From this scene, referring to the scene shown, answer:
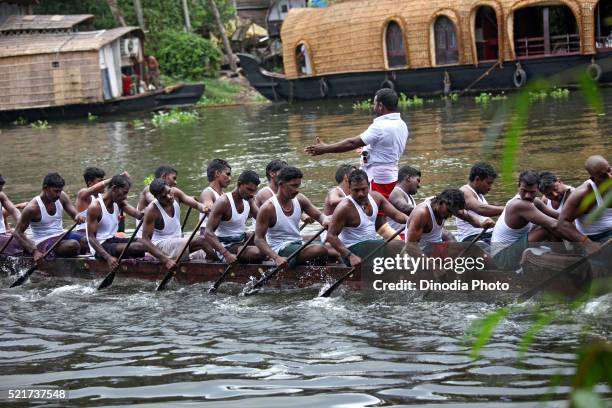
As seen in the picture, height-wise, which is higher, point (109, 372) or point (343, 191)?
point (343, 191)

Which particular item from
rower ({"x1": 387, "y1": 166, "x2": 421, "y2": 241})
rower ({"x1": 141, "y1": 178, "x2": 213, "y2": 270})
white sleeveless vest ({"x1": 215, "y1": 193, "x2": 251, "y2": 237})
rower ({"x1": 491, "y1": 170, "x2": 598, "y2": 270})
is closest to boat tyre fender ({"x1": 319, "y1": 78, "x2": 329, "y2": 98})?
rower ({"x1": 141, "y1": 178, "x2": 213, "y2": 270})

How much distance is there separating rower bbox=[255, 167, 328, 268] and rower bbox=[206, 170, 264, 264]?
291 mm

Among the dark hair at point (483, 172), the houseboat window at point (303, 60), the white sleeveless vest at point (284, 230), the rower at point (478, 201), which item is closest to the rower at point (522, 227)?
A: the rower at point (478, 201)

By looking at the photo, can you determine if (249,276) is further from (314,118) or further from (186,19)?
(186,19)

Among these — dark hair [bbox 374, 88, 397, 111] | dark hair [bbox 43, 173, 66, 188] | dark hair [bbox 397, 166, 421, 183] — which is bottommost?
dark hair [bbox 397, 166, 421, 183]

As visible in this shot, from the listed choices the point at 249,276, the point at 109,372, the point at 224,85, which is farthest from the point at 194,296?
the point at 224,85

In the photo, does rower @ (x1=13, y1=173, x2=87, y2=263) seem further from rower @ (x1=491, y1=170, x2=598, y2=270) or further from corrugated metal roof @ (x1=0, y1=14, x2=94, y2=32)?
corrugated metal roof @ (x1=0, y1=14, x2=94, y2=32)

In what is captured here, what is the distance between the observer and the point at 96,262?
1130cm

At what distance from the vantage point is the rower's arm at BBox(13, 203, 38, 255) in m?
11.7

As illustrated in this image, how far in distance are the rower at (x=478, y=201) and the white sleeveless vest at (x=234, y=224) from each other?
252cm

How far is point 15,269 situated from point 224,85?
29.1m

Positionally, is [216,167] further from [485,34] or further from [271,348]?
[485,34]

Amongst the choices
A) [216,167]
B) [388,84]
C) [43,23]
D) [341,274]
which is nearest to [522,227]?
[341,274]

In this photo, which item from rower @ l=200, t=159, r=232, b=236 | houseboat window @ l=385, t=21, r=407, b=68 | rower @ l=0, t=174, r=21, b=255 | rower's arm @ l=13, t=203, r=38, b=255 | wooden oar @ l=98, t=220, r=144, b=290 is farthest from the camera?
houseboat window @ l=385, t=21, r=407, b=68
